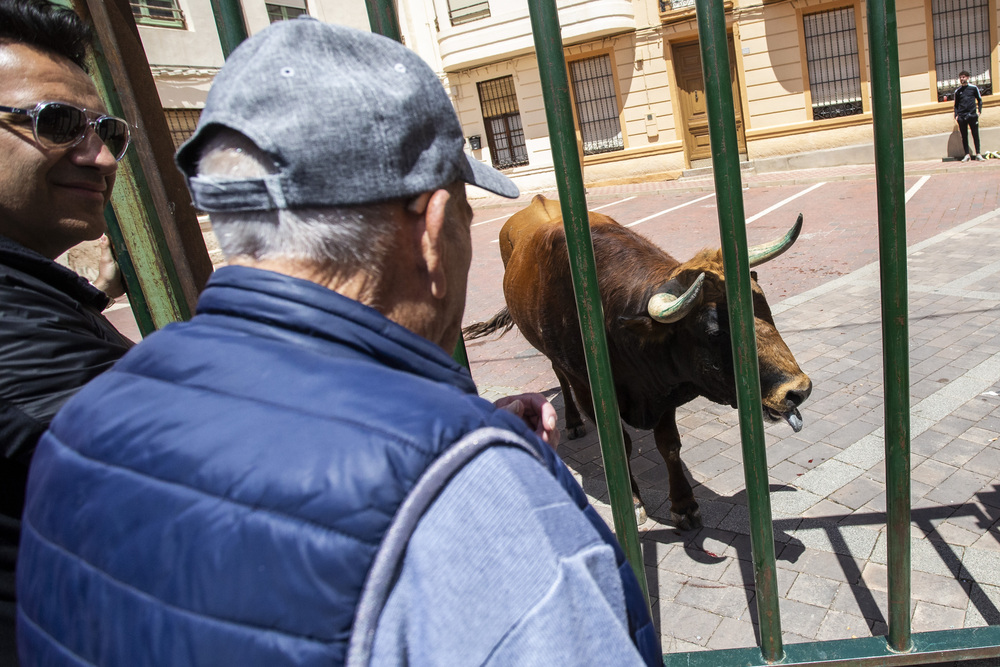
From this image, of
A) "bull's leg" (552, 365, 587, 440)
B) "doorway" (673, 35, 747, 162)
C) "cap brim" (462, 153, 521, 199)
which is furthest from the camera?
"doorway" (673, 35, 747, 162)

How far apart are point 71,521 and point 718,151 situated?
4.41 ft

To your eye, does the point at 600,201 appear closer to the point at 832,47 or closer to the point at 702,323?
the point at 832,47

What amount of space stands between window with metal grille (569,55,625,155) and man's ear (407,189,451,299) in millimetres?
21205

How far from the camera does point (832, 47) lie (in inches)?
715

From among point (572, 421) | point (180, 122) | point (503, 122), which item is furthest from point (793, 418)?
point (503, 122)

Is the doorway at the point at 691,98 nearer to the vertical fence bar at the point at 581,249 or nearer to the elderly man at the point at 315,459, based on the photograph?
the vertical fence bar at the point at 581,249

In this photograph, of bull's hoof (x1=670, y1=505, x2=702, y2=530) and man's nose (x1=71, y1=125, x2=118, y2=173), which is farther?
bull's hoof (x1=670, y1=505, x2=702, y2=530)

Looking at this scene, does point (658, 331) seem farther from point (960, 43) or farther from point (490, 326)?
point (960, 43)

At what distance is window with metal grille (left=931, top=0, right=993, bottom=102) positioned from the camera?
16.6m

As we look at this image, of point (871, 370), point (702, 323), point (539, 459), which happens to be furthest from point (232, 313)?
point (871, 370)

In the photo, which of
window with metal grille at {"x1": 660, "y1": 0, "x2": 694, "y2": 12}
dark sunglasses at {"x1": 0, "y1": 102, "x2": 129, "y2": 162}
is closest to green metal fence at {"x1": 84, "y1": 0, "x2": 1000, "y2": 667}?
dark sunglasses at {"x1": 0, "y1": 102, "x2": 129, "y2": 162}

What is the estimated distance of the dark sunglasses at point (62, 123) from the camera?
1562mm

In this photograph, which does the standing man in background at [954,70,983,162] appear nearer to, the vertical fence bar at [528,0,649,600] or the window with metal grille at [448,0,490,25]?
the window with metal grille at [448,0,490,25]

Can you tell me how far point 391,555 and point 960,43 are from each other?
20.7 meters
